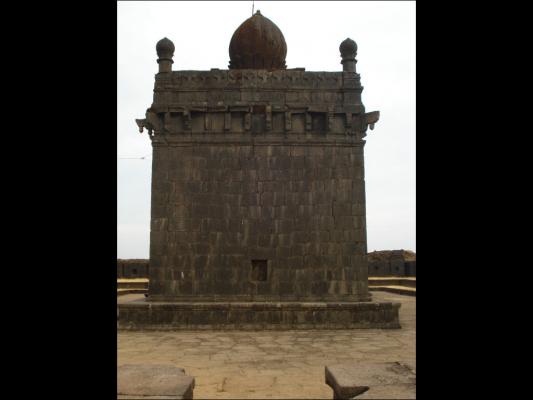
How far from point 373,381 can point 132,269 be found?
22751mm

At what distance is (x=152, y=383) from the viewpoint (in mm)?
4812

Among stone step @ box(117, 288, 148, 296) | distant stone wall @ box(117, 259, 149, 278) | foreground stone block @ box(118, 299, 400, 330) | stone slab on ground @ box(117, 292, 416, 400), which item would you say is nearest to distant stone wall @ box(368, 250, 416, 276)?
distant stone wall @ box(117, 259, 149, 278)

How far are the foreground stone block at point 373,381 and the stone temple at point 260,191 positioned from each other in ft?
22.1

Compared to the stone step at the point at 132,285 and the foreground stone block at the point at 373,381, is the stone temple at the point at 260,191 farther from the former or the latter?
the stone step at the point at 132,285

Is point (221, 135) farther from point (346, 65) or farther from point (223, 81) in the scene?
point (346, 65)

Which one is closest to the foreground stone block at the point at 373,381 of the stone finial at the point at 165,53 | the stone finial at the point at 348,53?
the stone finial at the point at 348,53

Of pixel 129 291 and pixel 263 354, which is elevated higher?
pixel 263 354

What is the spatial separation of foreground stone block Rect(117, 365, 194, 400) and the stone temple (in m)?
6.73

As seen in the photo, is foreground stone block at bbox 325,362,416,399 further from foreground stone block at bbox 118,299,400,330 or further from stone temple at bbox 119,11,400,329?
stone temple at bbox 119,11,400,329

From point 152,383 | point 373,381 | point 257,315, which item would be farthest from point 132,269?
point 373,381

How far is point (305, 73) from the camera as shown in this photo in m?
13.6

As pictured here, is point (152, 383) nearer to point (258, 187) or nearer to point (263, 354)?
point (263, 354)

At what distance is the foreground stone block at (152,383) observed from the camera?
14.4 feet
